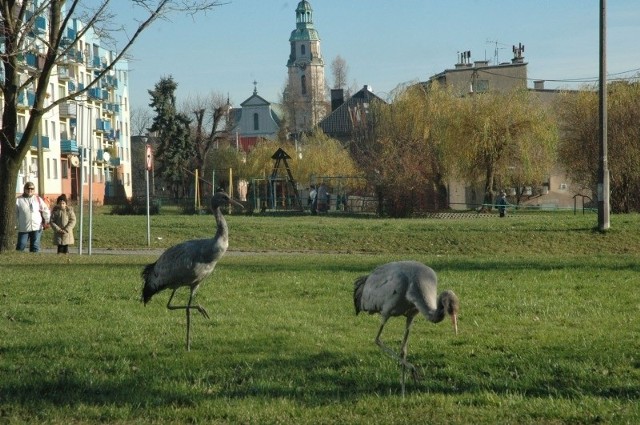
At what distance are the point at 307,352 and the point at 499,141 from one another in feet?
165

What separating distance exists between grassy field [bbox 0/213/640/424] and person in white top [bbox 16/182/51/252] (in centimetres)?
541

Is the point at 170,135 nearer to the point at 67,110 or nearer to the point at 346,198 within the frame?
the point at 67,110

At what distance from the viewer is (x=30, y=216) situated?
26.9 m

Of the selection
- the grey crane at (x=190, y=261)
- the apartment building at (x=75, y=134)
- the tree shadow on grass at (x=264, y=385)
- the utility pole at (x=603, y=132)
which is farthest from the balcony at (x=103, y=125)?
the tree shadow on grass at (x=264, y=385)

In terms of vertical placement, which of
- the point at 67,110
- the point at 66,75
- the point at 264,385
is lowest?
the point at 264,385

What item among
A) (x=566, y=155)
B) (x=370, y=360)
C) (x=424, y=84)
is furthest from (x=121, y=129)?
(x=370, y=360)

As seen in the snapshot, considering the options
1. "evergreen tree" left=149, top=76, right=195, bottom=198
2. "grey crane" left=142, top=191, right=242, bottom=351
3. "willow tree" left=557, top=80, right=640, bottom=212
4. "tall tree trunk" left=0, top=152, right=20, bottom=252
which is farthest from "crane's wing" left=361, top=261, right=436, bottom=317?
"evergreen tree" left=149, top=76, right=195, bottom=198

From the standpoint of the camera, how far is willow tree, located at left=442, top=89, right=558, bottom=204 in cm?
5991

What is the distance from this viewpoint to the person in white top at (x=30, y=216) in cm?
2678

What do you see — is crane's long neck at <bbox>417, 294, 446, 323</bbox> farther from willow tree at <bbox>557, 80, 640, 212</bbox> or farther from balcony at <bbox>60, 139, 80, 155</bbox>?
balcony at <bbox>60, 139, 80, 155</bbox>

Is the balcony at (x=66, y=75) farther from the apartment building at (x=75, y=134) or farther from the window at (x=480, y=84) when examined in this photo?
the window at (x=480, y=84)

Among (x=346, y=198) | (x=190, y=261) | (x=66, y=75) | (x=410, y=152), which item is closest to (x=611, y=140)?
(x=410, y=152)

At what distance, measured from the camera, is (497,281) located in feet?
61.9

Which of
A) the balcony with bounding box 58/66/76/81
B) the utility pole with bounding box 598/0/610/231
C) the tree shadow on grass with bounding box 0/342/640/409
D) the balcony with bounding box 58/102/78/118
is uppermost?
the balcony with bounding box 58/66/76/81
